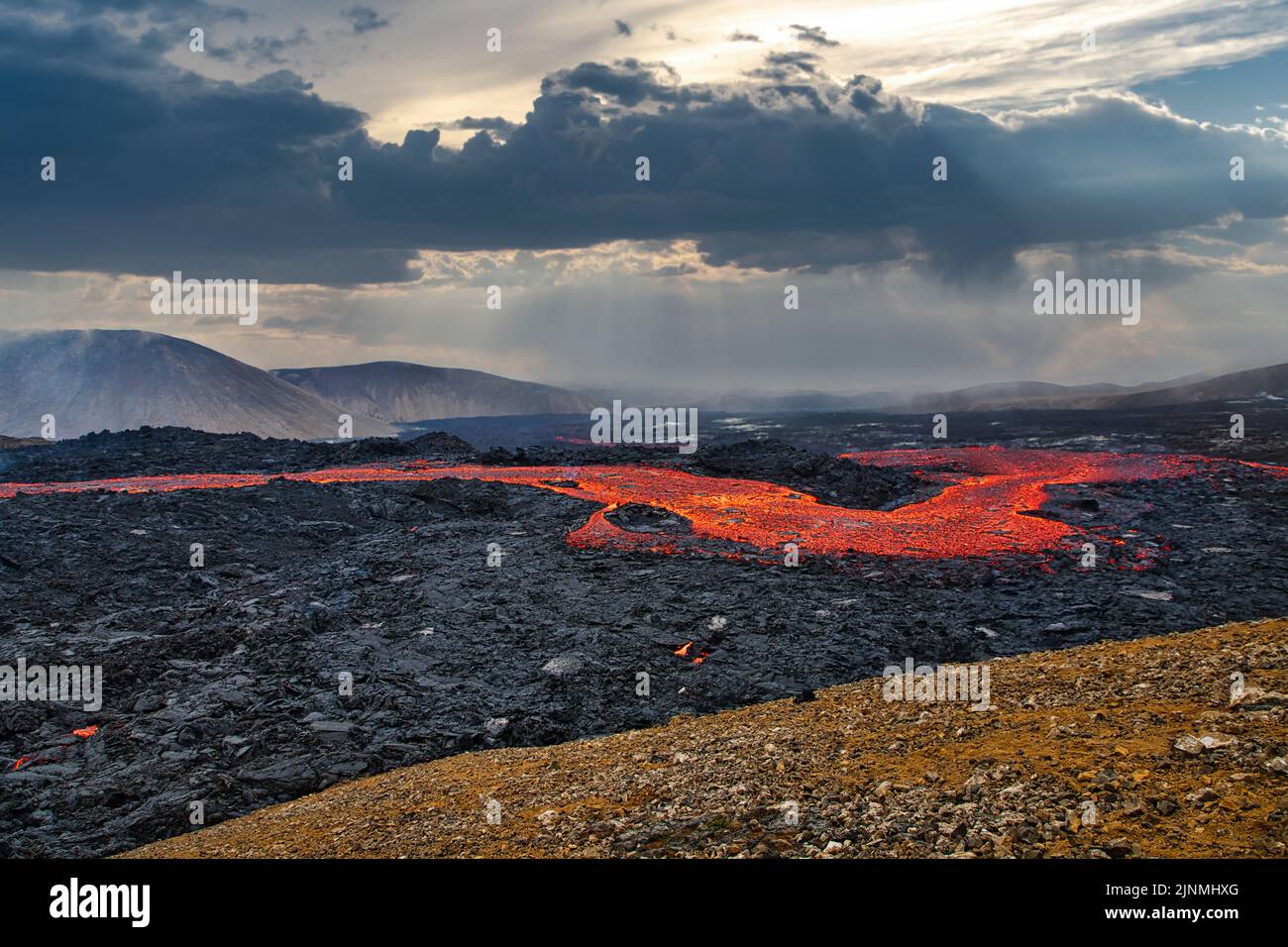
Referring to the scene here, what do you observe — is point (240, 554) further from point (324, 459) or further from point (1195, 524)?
point (1195, 524)

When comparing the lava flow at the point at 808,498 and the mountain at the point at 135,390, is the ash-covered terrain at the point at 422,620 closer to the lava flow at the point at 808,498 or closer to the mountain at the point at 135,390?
the lava flow at the point at 808,498

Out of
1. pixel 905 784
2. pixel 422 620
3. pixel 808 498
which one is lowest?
pixel 422 620

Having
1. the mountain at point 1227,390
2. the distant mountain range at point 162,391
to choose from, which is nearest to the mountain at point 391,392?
the distant mountain range at point 162,391

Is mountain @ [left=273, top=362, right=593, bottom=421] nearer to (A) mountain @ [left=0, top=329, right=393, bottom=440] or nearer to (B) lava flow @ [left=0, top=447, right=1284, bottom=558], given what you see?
(A) mountain @ [left=0, top=329, right=393, bottom=440]

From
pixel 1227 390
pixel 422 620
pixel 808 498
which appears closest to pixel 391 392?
pixel 1227 390

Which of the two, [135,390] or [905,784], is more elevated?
[135,390]

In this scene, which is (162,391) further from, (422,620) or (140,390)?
(422,620)
